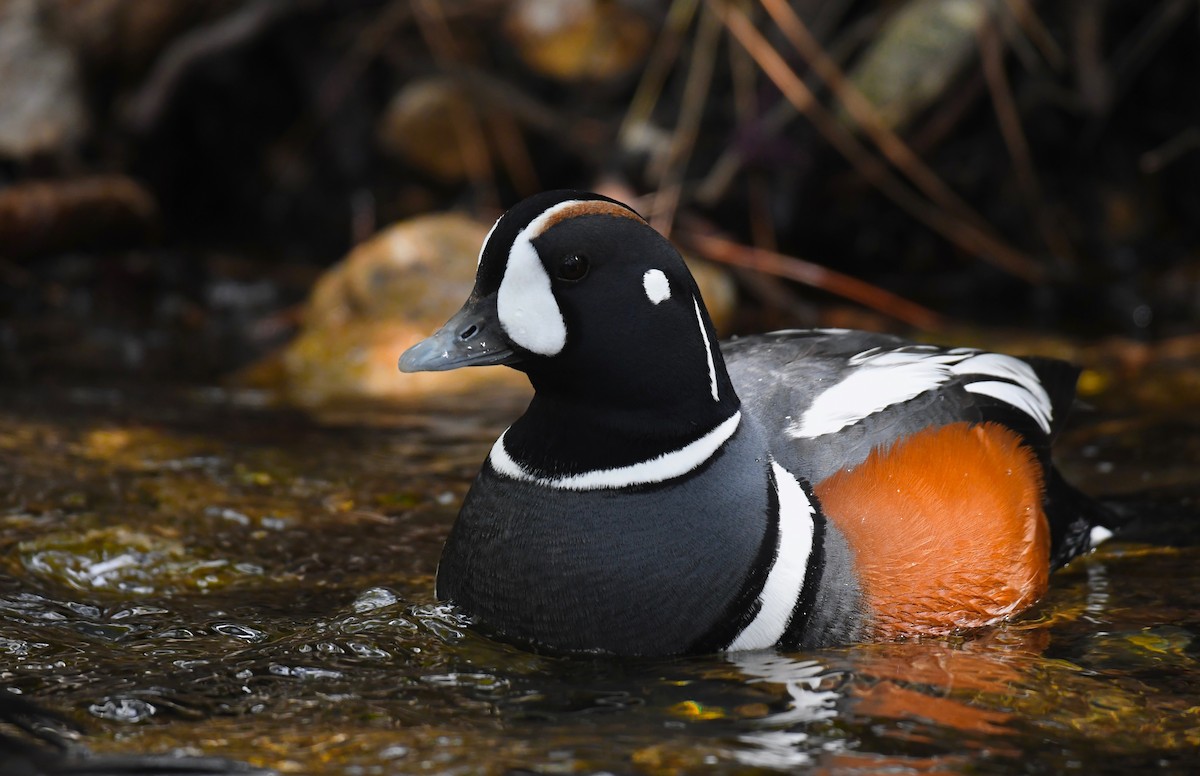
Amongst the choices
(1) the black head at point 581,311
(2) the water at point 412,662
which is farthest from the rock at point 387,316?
(1) the black head at point 581,311

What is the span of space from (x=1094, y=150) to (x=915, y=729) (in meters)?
7.25

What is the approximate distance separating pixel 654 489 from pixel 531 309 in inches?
22.3

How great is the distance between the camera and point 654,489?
354 cm

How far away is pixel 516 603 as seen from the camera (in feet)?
11.6

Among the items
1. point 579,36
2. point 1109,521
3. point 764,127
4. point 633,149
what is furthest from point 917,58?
point 1109,521

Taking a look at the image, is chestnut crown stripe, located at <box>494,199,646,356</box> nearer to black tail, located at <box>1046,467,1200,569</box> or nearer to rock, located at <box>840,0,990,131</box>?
black tail, located at <box>1046,467,1200,569</box>

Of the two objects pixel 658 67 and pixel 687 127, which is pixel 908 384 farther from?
pixel 658 67

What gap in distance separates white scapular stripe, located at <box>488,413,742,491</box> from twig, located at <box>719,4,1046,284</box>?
14.3 feet

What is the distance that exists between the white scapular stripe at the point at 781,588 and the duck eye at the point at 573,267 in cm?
83

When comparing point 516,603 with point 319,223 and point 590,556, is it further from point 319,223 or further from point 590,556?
point 319,223

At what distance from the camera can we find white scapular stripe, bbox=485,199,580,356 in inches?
134

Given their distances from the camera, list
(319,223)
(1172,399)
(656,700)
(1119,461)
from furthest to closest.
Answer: (319,223)
(1172,399)
(1119,461)
(656,700)

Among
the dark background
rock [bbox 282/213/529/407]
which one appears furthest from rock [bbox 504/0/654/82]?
rock [bbox 282/213/529/407]

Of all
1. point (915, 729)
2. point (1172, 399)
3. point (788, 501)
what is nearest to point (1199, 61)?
point (1172, 399)
